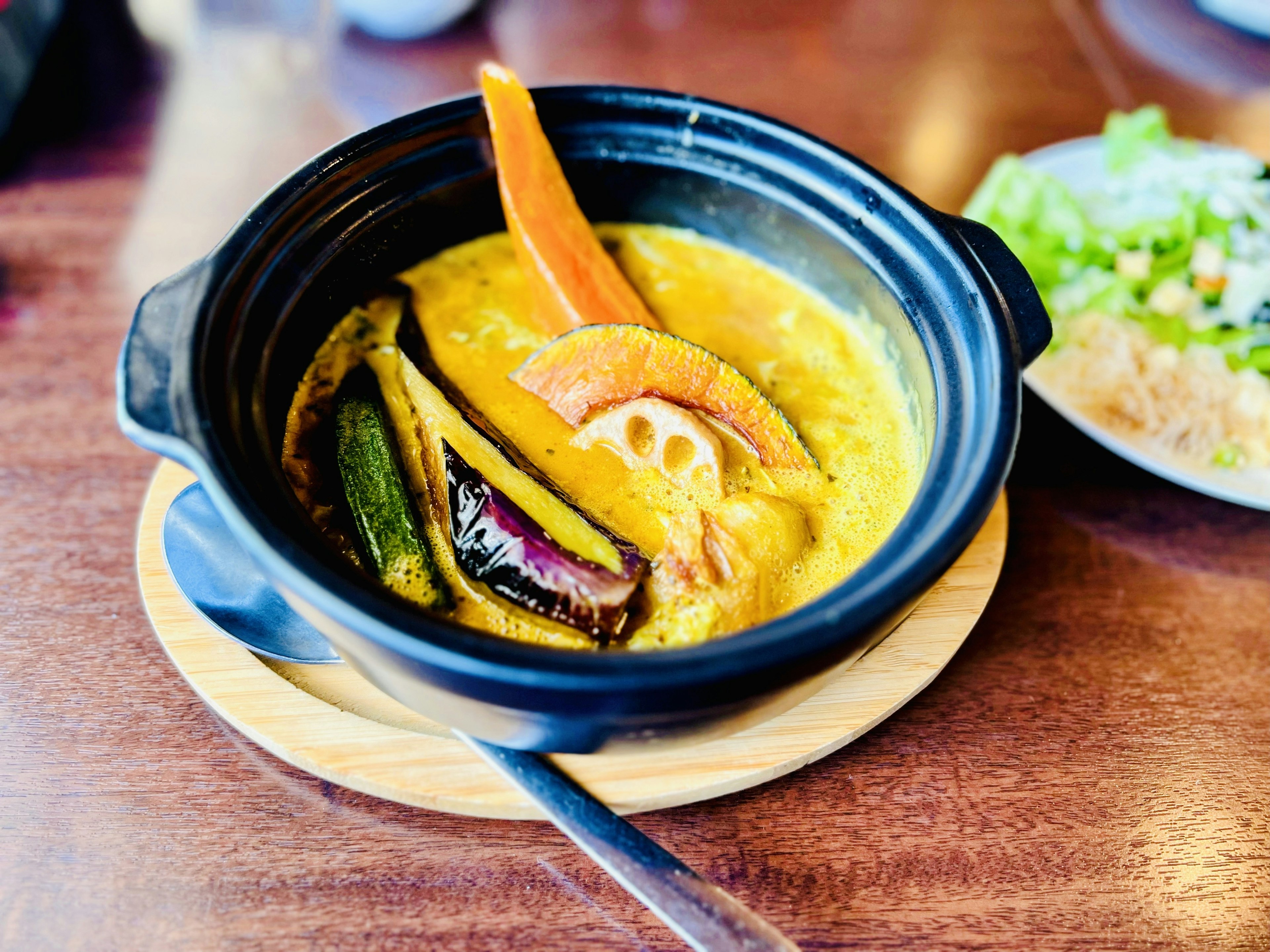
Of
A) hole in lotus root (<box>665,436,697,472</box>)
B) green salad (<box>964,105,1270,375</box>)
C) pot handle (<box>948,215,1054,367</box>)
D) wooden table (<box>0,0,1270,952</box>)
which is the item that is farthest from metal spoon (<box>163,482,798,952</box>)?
green salad (<box>964,105,1270,375</box>)

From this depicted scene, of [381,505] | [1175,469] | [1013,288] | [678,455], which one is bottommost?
[381,505]

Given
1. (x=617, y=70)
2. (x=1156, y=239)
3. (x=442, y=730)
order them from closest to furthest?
(x=442, y=730)
(x=1156, y=239)
(x=617, y=70)

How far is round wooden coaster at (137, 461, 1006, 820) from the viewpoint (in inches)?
45.3

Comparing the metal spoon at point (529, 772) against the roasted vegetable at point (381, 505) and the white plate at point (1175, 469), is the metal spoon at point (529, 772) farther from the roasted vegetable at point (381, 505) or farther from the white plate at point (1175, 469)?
the white plate at point (1175, 469)

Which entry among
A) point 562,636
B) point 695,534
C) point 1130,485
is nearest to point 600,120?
point 695,534

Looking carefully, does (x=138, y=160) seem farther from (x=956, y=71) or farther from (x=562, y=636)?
(x=956, y=71)

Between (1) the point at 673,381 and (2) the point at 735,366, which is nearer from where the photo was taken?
(1) the point at 673,381

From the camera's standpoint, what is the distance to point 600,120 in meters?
1.61

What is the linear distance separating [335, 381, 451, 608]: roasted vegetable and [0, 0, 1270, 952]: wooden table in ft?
0.98

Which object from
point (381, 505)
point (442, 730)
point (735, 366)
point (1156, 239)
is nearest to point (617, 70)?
point (735, 366)

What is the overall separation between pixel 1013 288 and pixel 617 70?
1703 mm

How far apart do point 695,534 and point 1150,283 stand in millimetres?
1579

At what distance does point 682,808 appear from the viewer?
1.22 metres

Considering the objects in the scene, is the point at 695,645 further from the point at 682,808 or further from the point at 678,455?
the point at 678,455
